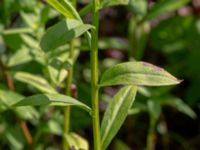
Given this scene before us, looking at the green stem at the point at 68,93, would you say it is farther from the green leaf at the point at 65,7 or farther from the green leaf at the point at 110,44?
the green leaf at the point at 110,44

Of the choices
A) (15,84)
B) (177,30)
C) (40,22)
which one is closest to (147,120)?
(177,30)

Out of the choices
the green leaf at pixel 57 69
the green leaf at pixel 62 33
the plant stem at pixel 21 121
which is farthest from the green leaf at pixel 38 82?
the green leaf at pixel 62 33

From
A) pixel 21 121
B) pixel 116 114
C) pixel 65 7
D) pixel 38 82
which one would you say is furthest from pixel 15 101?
pixel 65 7

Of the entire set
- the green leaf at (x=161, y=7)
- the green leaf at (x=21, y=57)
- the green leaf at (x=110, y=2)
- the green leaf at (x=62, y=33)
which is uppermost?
the green leaf at (x=110, y=2)

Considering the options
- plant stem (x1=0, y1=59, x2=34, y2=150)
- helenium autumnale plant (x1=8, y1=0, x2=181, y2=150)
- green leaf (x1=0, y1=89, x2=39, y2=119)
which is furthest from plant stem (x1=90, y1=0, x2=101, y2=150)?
plant stem (x1=0, y1=59, x2=34, y2=150)

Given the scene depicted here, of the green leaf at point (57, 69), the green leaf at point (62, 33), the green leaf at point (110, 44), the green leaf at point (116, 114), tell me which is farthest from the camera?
the green leaf at point (110, 44)

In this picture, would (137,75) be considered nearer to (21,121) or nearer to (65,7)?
(65,7)
